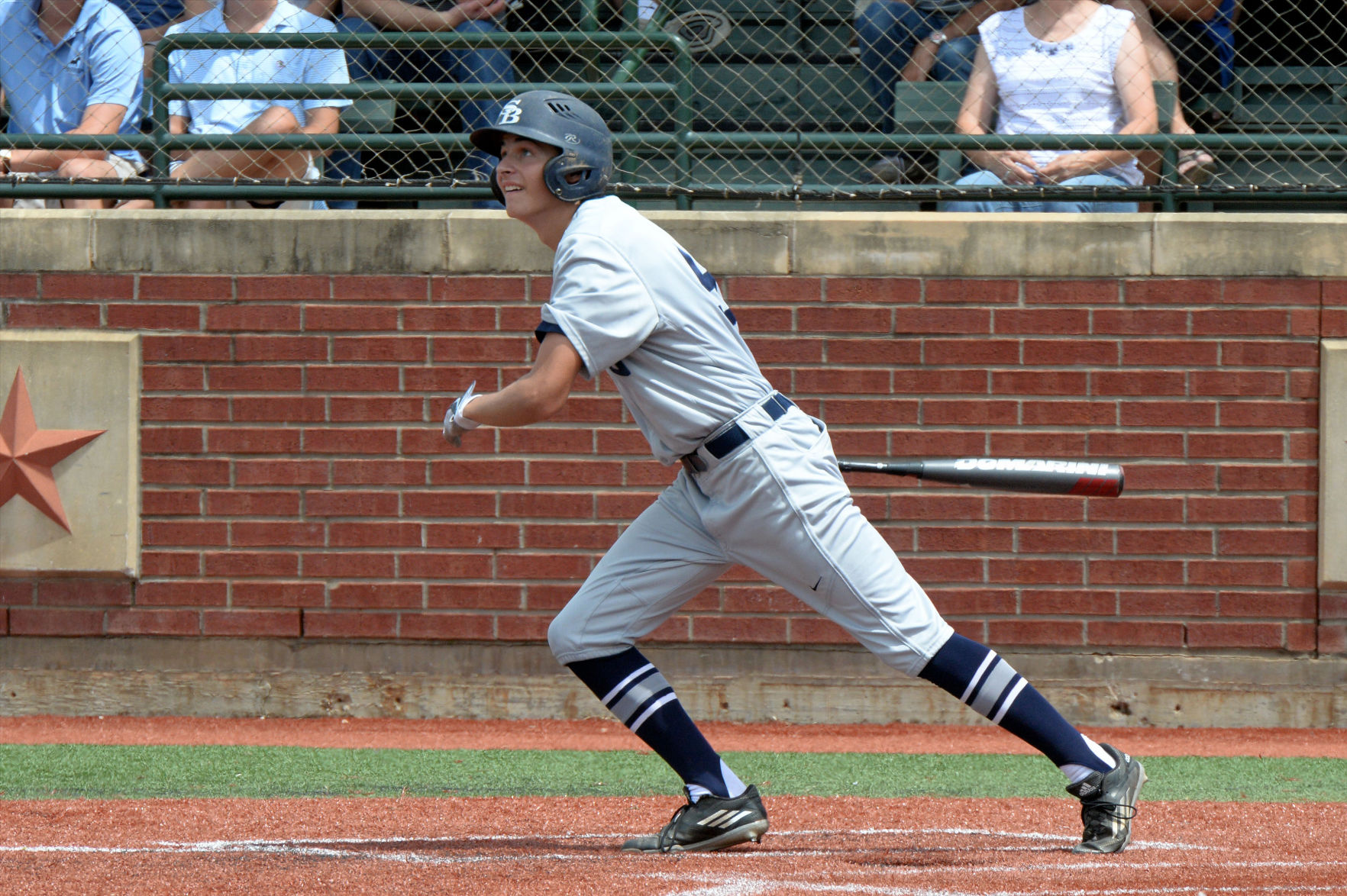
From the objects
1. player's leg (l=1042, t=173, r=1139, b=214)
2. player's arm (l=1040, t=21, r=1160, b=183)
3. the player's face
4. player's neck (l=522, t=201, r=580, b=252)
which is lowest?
player's neck (l=522, t=201, r=580, b=252)

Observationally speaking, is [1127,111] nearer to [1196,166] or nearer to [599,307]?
[1196,166]

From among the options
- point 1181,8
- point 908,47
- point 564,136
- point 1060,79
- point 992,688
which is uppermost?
point 1181,8

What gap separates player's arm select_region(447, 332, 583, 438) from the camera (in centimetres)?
344

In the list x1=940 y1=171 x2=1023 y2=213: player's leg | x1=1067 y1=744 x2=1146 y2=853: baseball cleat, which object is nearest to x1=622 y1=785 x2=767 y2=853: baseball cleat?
x1=1067 y1=744 x2=1146 y2=853: baseball cleat

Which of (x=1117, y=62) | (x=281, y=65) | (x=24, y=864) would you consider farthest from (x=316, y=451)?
(x=1117, y=62)

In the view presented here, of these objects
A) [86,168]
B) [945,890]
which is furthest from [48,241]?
[945,890]

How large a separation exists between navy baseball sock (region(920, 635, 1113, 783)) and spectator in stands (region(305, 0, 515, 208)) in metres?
3.67

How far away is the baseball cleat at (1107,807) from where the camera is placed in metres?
3.65

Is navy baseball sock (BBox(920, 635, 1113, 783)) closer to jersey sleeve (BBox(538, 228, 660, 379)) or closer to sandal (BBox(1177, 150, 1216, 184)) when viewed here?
jersey sleeve (BBox(538, 228, 660, 379))

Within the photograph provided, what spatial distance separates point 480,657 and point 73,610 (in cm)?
171

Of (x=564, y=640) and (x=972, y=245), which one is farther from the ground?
(x=972, y=245)

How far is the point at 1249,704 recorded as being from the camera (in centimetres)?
618

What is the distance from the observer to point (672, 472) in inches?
247

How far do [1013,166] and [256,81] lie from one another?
3.28m
